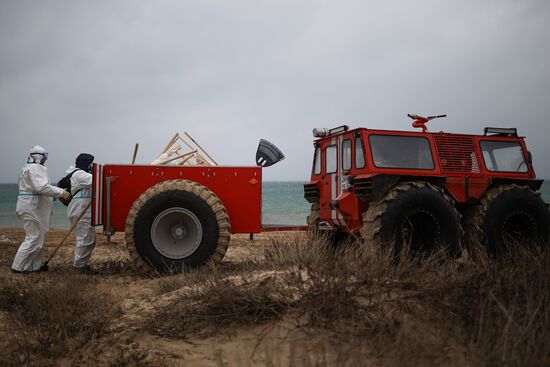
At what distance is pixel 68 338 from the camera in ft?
14.6

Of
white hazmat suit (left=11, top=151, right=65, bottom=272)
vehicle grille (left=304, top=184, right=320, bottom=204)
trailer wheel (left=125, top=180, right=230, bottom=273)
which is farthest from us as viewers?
vehicle grille (left=304, top=184, right=320, bottom=204)

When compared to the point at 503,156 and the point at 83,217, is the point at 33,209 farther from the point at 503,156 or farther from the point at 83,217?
the point at 503,156

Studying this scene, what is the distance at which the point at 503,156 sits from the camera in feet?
26.6

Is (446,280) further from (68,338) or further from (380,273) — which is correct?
(68,338)

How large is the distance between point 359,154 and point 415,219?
1.25m

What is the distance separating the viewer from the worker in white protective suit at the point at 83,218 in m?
8.07

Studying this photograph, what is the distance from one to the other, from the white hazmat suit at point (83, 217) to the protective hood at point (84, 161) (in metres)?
0.27

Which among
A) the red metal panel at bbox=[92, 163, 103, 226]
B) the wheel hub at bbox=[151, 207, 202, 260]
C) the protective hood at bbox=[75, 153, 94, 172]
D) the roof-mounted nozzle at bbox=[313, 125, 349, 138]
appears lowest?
the wheel hub at bbox=[151, 207, 202, 260]

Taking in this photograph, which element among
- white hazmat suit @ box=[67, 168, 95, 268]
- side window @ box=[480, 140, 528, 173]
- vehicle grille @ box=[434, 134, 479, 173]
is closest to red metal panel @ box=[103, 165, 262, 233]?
white hazmat suit @ box=[67, 168, 95, 268]

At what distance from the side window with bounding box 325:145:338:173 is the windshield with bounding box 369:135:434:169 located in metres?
0.93

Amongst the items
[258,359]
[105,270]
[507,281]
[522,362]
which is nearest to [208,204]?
[105,270]

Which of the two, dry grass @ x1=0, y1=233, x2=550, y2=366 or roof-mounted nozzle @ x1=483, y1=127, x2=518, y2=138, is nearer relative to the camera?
dry grass @ x1=0, y1=233, x2=550, y2=366

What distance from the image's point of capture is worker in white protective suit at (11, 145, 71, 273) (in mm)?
7928

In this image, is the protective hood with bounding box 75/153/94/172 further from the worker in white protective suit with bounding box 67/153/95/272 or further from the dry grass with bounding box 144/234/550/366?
the dry grass with bounding box 144/234/550/366
